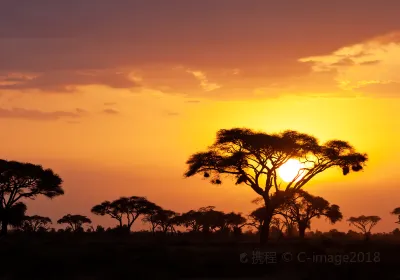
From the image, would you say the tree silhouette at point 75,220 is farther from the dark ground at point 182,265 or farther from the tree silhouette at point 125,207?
the dark ground at point 182,265

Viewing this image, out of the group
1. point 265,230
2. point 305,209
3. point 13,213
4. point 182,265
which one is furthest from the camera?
point 305,209

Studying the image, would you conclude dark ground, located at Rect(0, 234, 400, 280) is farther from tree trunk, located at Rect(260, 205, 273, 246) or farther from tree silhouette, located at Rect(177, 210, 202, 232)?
tree silhouette, located at Rect(177, 210, 202, 232)

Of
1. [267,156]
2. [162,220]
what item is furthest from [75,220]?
[267,156]

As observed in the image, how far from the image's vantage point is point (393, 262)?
34469 millimetres

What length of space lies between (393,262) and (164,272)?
41.2 feet

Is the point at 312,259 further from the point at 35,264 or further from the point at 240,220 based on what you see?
the point at 240,220

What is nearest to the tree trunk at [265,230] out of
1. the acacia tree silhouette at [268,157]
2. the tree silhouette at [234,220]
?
the acacia tree silhouette at [268,157]

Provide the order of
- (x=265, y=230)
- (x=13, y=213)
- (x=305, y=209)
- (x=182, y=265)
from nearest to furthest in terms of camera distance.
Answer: (x=182, y=265), (x=265, y=230), (x=13, y=213), (x=305, y=209)

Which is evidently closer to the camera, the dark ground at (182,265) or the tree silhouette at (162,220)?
the dark ground at (182,265)

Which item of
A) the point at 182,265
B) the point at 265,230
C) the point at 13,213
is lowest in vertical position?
the point at 182,265

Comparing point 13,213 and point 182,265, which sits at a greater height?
point 13,213

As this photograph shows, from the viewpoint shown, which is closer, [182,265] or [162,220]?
[182,265]

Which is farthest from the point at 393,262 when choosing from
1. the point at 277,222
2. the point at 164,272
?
the point at 277,222

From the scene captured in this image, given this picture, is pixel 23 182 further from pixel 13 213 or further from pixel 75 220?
pixel 75 220
